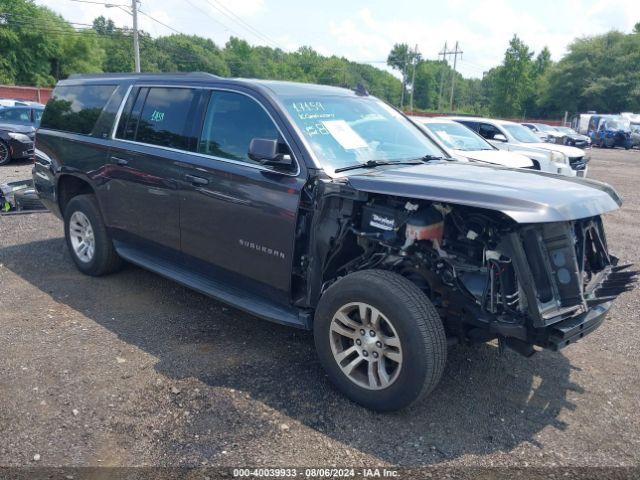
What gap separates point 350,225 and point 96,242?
3.11 metres

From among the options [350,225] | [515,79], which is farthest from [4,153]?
[515,79]

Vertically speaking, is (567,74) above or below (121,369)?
above

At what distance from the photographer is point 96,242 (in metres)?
5.52

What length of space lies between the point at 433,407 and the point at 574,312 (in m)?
1.05

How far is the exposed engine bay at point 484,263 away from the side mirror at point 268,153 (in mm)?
451

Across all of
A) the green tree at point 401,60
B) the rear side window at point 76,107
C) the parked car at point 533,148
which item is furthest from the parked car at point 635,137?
the green tree at point 401,60

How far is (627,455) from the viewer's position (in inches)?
121

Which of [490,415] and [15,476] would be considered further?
[490,415]

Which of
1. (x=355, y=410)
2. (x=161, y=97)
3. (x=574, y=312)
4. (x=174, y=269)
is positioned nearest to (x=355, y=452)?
(x=355, y=410)

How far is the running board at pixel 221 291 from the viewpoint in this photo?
385cm

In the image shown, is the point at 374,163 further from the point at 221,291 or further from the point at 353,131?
the point at 221,291

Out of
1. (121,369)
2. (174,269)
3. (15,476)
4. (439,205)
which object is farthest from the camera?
(174,269)

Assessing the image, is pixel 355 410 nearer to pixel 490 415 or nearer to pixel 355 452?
pixel 355 452

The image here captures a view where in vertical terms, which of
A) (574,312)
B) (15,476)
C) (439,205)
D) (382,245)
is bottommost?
(15,476)
